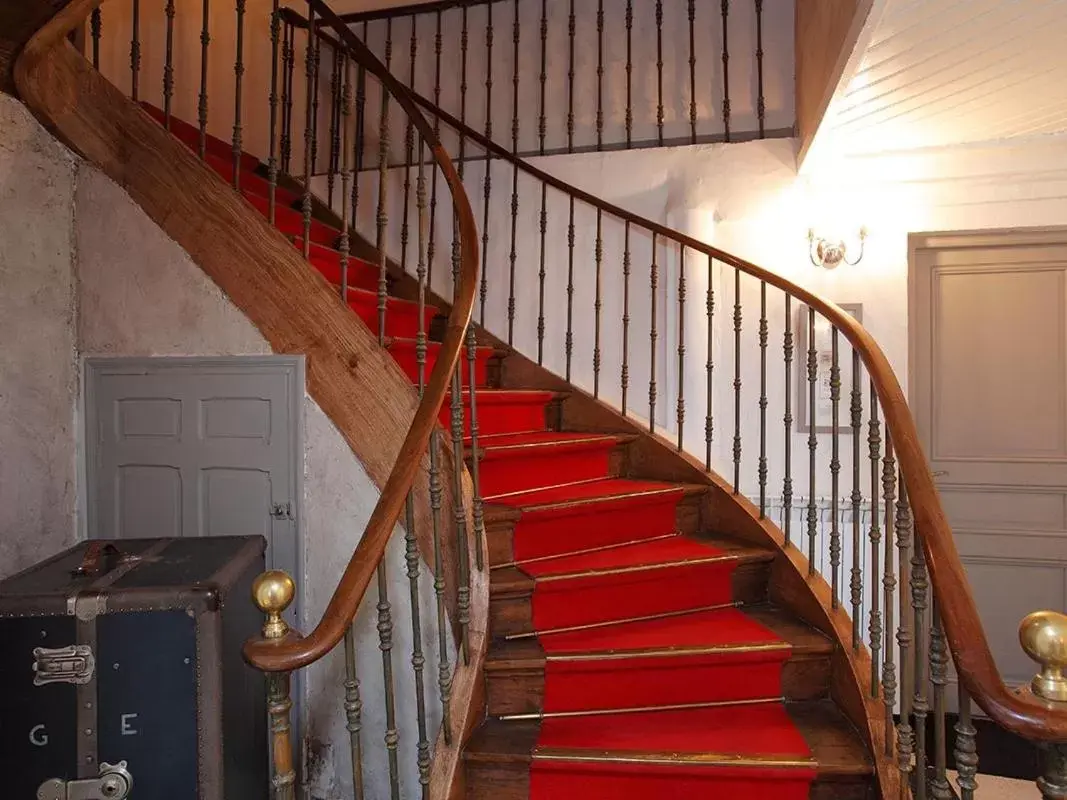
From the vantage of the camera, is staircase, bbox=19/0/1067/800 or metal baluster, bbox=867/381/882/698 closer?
staircase, bbox=19/0/1067/800

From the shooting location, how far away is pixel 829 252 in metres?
3.09

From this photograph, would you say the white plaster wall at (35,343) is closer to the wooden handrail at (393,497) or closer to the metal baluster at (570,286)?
the wooden handrail at (393,497)

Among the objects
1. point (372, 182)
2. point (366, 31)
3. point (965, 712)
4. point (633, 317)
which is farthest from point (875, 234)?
point (366, 31)

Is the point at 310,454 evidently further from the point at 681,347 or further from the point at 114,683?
the point at 681,347

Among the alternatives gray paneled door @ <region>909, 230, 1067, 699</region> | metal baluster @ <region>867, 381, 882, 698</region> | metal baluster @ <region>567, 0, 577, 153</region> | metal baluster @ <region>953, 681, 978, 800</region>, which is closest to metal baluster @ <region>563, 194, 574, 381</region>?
metal baluster @ <region>567, 0, 577, 153</region>

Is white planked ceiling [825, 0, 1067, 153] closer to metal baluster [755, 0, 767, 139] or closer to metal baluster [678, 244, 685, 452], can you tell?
metal baluster [755, 0, 767, 139]

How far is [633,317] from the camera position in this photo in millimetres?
3330

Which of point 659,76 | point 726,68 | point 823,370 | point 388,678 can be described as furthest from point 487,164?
point 388,678

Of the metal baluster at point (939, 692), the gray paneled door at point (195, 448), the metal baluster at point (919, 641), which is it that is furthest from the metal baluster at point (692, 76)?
the metal baluster at point (939, 692)

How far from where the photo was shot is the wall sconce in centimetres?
308

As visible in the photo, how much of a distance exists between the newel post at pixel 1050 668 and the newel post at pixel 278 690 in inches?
50.6

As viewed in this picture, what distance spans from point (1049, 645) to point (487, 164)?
3.08m

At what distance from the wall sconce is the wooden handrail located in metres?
1.84

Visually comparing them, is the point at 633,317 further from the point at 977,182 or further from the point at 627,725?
the point at 627,725
